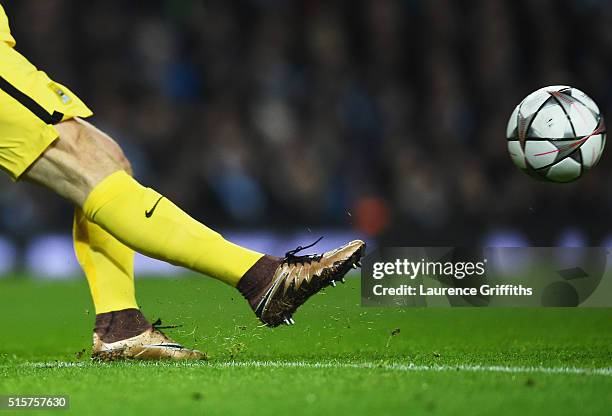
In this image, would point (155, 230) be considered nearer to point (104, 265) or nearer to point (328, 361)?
point (104, 265)

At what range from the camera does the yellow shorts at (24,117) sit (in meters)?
4.09

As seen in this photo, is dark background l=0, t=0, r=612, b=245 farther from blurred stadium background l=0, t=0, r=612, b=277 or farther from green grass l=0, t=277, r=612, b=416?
green grass l=0, t=277, r=612, b=416

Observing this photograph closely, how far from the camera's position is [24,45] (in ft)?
40.1

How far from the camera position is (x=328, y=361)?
14.8ft

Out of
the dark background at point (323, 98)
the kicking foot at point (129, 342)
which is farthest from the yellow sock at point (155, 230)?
the dark background at point (323, 98)

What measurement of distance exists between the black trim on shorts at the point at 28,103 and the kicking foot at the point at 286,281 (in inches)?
35.1

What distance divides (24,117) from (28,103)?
0.17ft

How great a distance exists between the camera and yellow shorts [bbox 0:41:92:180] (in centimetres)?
409

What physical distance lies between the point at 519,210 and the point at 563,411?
860 centimetres

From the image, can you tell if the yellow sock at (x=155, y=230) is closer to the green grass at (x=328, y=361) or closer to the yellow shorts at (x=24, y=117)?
the yellow shorts at (x=24, y=117)

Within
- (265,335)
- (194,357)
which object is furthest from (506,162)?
(194,357)

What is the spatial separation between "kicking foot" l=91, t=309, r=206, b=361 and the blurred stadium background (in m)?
6.29

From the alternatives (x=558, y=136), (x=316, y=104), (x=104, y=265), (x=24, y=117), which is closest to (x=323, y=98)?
(x=316, y=104)

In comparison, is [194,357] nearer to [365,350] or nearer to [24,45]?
[365,350]
